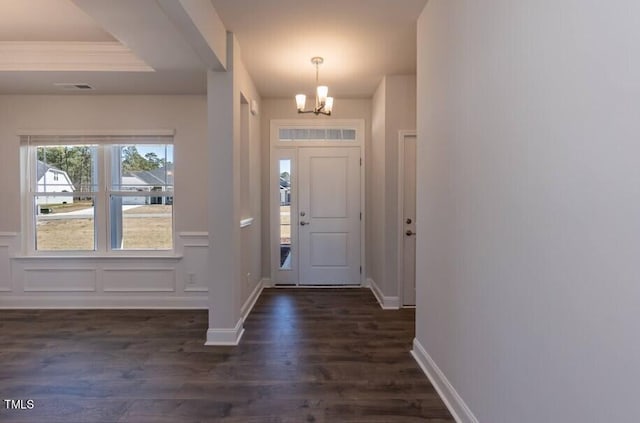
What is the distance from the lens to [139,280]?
3.96 meters

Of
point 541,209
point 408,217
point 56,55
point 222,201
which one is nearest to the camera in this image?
point 541,209

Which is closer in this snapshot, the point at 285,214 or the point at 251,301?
the point at 251,301

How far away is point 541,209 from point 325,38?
2.44 metres

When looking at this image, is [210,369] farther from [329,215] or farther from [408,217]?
[329,215]

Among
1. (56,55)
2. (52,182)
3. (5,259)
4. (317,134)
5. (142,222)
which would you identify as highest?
(56,55)

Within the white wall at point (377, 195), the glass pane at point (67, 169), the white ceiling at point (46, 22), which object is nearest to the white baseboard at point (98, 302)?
the glass pane at point (67, 169)

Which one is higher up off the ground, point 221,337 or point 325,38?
point 325,38

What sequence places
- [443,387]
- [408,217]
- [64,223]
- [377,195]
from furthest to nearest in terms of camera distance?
1. [377,195]
2. [64,223]
3. [408,217]
4. [443,387]

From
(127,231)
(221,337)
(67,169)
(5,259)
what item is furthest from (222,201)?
(5,259)

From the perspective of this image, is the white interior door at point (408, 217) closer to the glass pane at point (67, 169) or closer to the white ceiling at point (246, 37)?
the white ceiling at point (246, 37)

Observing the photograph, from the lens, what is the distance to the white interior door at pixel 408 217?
154 inches

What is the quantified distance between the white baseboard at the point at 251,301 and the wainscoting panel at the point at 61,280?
69.6 inches

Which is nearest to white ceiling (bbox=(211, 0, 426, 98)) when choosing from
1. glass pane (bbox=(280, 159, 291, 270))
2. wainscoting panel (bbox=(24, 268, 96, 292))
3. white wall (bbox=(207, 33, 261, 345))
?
white wall (bbox=(207, 33, 261, 345))

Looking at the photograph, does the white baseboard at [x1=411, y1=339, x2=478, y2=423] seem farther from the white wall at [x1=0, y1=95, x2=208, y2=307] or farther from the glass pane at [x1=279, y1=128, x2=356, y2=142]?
the glass pane at [x1=279, y1=128, x2=356, y2=142]
